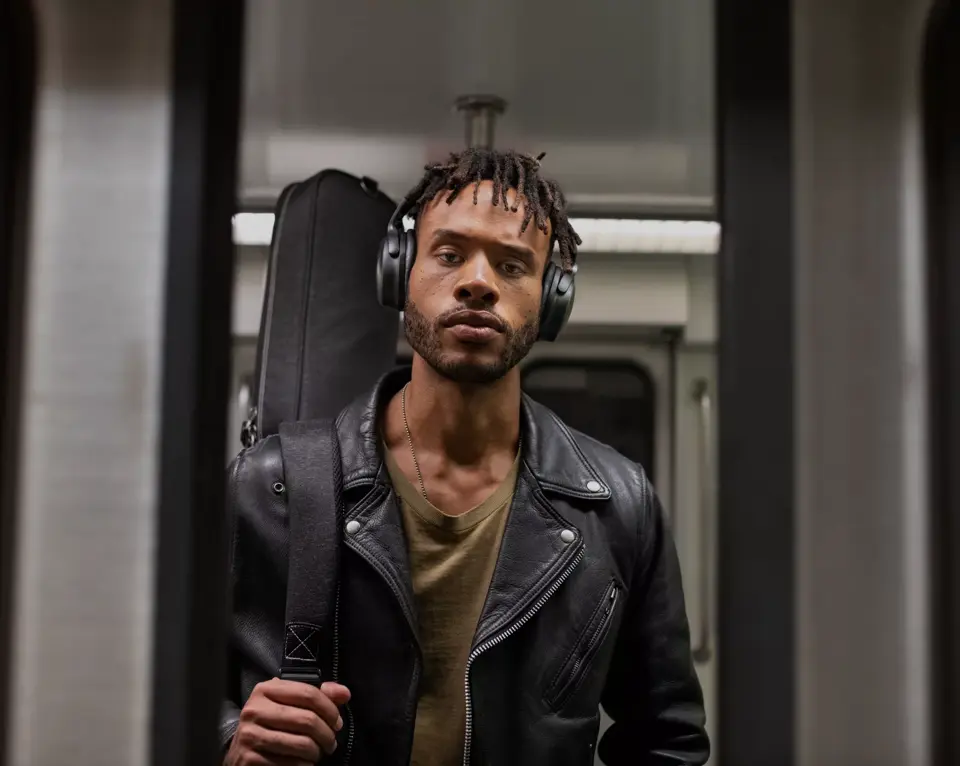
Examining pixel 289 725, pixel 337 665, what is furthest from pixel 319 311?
pixel 289 725

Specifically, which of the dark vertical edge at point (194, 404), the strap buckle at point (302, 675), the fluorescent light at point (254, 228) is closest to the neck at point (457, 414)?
the strap buckle at point (302, 675)

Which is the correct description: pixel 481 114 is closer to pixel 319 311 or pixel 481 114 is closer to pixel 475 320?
pixel 319 311

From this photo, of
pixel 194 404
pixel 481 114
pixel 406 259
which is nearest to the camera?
pixel 194 404

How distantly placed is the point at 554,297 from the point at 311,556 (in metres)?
0.68

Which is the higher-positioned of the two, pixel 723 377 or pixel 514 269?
pixel 514 269

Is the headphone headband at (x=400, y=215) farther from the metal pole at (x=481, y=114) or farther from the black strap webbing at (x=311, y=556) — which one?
the metal pole at (x=481, y=114)

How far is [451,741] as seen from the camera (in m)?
1.71

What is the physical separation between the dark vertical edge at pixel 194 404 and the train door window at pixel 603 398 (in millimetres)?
2972

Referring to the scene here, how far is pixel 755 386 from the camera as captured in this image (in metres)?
1.04

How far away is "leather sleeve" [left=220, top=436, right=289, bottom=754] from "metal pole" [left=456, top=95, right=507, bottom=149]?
4.84ft

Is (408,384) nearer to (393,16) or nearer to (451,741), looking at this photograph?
(451,741)

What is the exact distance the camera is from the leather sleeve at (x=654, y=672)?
184 centimetres

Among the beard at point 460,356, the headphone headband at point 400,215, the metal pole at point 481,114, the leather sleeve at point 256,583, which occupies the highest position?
the metal pole at point 481,114

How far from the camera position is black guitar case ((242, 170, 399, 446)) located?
211cm
